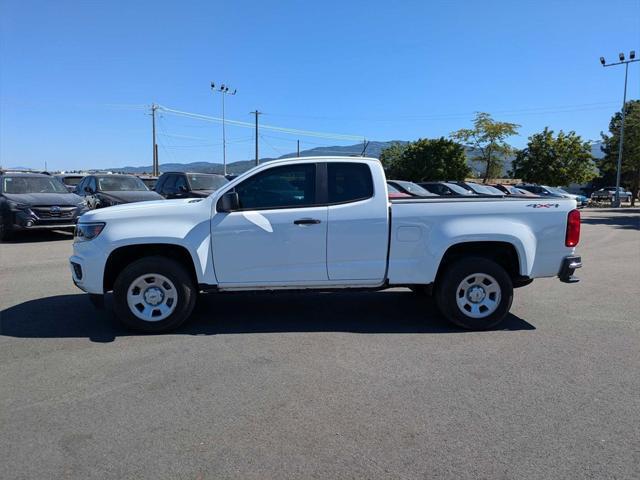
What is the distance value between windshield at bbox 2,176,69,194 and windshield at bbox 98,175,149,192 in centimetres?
136

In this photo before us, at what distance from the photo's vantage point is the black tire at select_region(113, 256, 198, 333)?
5402mm

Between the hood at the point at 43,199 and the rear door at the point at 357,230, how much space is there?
10.1 m

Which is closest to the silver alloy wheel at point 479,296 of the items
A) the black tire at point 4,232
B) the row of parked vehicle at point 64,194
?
the row of parked vehicle at point 64,194

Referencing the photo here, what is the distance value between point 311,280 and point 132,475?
2.97 m

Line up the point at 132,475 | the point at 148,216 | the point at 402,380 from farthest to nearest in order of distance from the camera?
the point at 148,216, the point at 402,380, the point at 132,475

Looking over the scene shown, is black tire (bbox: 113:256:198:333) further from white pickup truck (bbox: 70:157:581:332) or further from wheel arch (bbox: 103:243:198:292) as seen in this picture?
wheel arch (bbox: 103:243:198:292)

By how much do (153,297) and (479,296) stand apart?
142 inches

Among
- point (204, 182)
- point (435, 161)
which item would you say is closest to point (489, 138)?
point (435, 161)

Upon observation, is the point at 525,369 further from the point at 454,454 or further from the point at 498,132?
the point at 498,132

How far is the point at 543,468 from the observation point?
9.92ft

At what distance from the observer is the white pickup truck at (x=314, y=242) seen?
214 inches

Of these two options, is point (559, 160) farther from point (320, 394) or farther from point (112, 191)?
point (320, 394)

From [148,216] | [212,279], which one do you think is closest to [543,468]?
[212,279]

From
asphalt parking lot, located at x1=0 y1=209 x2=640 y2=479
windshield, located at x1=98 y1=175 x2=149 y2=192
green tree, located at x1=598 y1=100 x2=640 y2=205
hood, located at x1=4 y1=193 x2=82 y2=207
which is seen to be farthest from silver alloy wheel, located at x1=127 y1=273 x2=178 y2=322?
green tree, located at x1=598 y1=100 x2=640 y2=205
